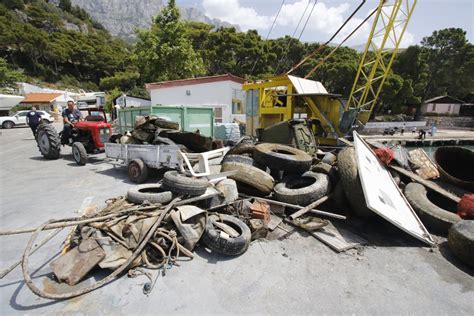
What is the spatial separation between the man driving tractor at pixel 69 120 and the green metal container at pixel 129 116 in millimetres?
1375

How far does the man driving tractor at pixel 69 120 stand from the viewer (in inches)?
307

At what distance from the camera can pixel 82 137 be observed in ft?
25.4

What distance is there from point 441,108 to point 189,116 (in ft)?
132

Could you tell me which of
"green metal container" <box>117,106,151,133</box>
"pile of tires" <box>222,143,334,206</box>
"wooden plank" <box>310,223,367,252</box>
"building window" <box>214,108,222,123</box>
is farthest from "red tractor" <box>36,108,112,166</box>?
"building window" <box>214,108,222,123</box>

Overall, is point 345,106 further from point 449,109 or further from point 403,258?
point 449,109

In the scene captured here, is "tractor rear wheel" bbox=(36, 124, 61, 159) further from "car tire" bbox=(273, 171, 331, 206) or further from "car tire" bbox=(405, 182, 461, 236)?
"car tire" bbox=(405, 182, 461, 236)

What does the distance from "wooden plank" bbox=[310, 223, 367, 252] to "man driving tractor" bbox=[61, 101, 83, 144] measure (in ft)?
26.6

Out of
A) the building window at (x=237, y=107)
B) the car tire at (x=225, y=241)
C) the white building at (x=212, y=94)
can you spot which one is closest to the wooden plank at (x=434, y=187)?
the car tire at (x=225, y=241)

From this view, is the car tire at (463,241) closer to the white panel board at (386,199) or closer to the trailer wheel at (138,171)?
the white panel board at (386,199)

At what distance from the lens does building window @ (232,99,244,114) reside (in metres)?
16.7

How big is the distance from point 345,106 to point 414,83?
24298mm

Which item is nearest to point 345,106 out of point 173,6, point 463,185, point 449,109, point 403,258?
point 463,185

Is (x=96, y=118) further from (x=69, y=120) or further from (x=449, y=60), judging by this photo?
(x=449, y=60)

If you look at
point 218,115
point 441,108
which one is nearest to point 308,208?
point 218,115
